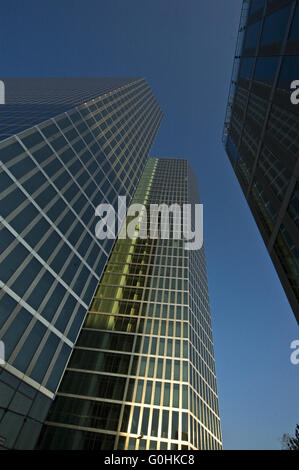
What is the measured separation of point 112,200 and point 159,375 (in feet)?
115

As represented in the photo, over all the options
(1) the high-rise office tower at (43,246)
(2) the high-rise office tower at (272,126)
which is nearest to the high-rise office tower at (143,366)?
(1) the high-rise office tower at (43,246)

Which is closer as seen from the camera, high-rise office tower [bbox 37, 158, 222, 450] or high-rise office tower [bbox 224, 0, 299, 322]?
high-rise office tower [bbox 224, 0, 299, 322]

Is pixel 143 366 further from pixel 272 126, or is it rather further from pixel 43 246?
pixel 272 126

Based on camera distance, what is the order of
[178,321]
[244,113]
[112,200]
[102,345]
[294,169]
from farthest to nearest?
[178,321] < [102,345] < [112,200] < [244,113] < [294,169]

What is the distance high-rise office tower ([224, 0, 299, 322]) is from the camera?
61.9ft

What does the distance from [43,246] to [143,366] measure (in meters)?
34.4

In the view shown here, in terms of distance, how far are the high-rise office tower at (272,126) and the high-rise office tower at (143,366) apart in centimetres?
3383

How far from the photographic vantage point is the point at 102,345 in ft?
159

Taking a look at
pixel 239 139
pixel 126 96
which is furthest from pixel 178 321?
pixel 126 96

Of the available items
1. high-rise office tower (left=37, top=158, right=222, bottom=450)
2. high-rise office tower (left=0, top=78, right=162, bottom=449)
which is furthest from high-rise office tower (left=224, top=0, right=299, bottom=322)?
high-rise office tower (left=37, top=158, right=222, bottom=450)

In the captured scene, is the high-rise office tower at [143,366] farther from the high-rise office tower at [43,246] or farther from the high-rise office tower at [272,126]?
the high-rise office tower at [272,126]

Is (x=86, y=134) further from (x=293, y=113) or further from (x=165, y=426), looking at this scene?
(x=165, y=426)

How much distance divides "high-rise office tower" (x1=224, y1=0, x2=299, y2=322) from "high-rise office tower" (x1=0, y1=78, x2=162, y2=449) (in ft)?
73.3

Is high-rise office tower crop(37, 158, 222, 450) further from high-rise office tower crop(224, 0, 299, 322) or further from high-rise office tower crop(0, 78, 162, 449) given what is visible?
high-rise office tower crop(224, 0, 299, 322)
